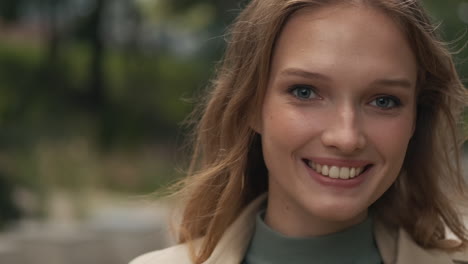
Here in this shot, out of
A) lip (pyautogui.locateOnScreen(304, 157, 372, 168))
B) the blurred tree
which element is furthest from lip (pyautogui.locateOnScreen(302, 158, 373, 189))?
the blurred tree

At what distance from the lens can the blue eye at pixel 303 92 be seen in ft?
6.50

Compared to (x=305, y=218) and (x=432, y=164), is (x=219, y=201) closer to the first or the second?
(x=305, y=218)

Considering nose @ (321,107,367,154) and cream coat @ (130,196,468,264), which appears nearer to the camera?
nose @ (321,107,367,154)

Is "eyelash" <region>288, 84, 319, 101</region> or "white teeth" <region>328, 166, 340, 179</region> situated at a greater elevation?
"eyelash" <region>288, 84, 319, 101</region>

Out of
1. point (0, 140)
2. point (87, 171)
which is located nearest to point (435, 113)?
point (0, 140)

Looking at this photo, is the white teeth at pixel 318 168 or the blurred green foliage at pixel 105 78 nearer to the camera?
the white teeth at pixel 318 168

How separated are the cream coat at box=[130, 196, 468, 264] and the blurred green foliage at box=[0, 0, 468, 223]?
4.68 m

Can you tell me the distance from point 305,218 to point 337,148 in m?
0.27

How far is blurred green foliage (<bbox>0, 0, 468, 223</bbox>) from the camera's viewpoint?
803 cm

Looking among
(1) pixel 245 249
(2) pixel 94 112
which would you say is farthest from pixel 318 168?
(2) pixel 94 112

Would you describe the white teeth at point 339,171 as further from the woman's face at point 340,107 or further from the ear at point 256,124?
the ear at point 256,124

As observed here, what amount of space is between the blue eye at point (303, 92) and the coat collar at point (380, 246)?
0.41m

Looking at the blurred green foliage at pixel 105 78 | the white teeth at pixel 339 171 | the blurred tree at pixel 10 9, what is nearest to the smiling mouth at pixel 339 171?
the white teeth at pixel 339 171

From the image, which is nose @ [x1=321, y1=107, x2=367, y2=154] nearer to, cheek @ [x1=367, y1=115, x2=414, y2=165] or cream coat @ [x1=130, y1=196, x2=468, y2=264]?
cheek @ [x1=367, y1=115, x2=414, y2=165]
